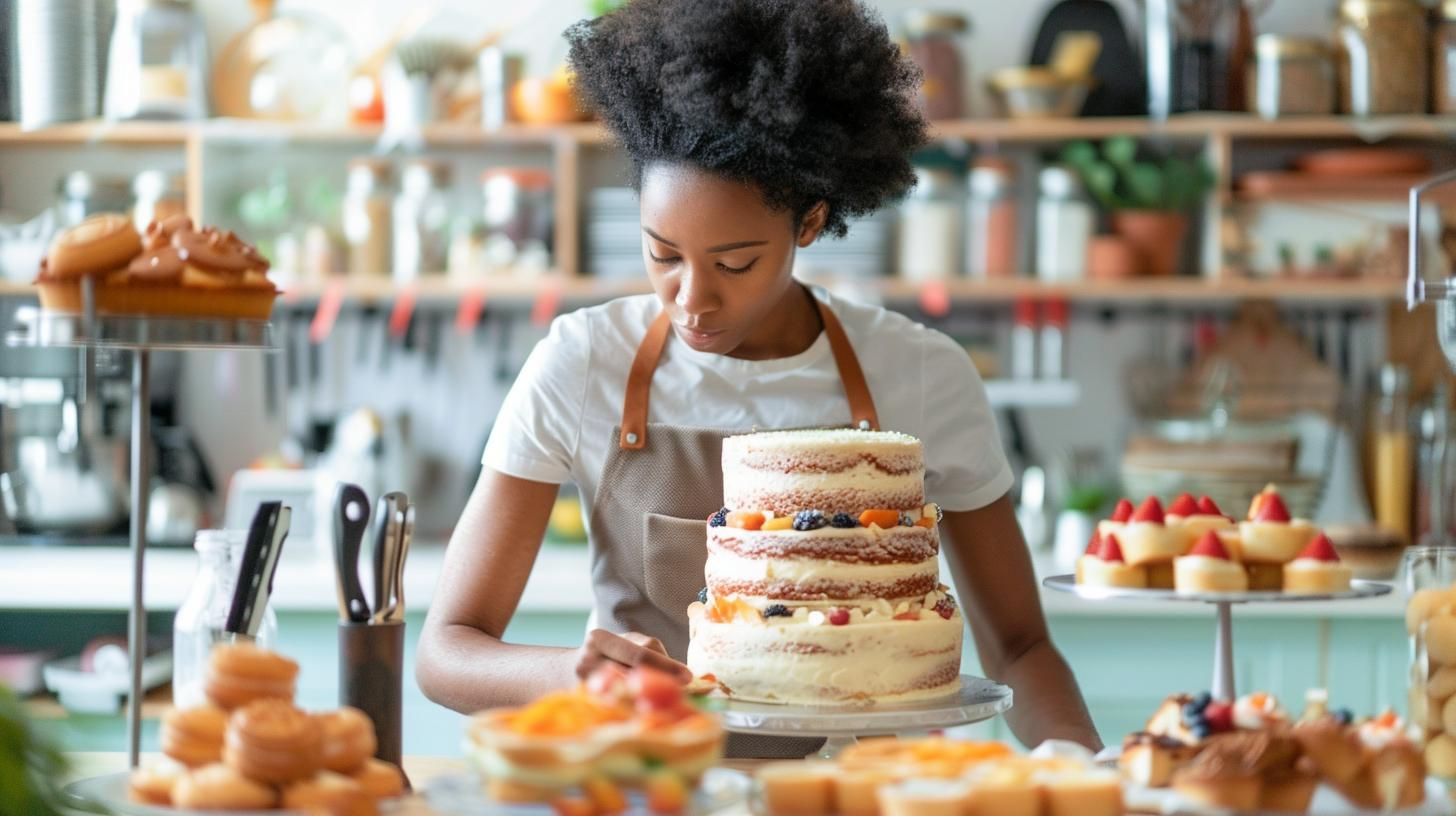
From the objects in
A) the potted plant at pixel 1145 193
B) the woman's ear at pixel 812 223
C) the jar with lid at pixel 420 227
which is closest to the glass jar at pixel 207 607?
the woman's ear at pixel 812 223

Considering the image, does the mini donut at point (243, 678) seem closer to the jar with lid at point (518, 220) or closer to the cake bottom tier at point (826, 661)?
the cake bottom tier at point (826, 661)

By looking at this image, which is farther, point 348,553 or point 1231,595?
point 1231,595

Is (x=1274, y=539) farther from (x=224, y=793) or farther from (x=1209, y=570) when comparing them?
(x=224, y=793)

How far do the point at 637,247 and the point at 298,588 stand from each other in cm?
116

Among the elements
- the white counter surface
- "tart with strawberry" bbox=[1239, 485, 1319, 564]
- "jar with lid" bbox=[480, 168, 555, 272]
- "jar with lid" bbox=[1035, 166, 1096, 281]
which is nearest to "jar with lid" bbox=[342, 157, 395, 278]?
"jar with lid" bbox=[480, 168, 555, 272]

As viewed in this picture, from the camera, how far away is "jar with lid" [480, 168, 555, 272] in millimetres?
3945

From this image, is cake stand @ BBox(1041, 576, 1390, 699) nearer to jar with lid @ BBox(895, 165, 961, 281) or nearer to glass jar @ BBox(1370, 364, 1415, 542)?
jar with lid @ BBox(895, 165, 961, 281)

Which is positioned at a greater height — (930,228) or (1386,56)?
(1386,56)

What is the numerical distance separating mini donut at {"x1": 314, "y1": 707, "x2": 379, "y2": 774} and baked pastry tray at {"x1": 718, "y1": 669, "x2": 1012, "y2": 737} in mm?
280

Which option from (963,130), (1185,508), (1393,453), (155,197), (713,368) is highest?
(963,130)

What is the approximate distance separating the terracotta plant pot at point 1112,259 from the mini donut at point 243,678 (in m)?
3.06

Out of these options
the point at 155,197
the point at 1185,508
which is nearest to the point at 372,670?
the point at 1185,508

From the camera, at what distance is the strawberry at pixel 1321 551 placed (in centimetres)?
144

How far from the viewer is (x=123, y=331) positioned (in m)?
1.26
